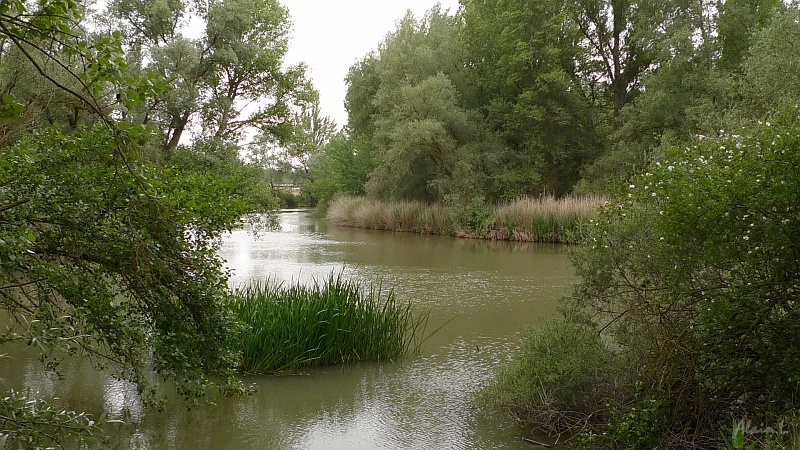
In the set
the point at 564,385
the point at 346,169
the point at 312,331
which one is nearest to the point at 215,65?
the point at 312,331

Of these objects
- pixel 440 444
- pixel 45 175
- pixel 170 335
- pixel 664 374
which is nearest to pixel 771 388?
pixel 664 374

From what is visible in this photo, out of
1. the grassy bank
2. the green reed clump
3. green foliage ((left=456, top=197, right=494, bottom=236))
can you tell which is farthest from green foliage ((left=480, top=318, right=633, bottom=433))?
green foliage ((left=456, top=197, right=494, bottom=236))

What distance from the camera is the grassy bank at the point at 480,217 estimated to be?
2056 centimetres

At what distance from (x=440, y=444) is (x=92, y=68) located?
3.33 meters

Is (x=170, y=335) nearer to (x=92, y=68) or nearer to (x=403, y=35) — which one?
(x=92, y=68)

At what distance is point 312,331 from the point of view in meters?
6.16

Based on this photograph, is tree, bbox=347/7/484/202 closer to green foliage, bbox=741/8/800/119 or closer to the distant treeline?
the distant treeline

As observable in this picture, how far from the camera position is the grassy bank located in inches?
810

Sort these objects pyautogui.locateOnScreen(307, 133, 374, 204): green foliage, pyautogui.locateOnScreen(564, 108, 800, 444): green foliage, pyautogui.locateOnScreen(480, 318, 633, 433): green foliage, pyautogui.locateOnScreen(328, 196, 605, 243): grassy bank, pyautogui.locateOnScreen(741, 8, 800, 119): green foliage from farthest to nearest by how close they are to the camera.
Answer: pyautogui.locateOnScreen(307, 133, 374, 204): green foliage, pyautogui.locateOnScreen(328, 196, 605, 243): grassy bank, pyautogui.locateOnScreen(741, 8, 800, 119): green foliage, pyautogui.locateOnScreen(480, 318, 633, 433): green foliage, pyautogui.locateOnScreen(564, 108, 800, 444): green foliage

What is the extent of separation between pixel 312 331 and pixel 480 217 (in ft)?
55.3

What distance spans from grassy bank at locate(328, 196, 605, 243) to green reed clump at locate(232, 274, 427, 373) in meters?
12.1

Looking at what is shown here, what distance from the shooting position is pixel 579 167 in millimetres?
26766

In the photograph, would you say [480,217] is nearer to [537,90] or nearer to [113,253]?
[537,90]

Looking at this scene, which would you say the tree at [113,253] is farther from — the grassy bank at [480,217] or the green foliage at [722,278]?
the grassy bank at [480,217]
